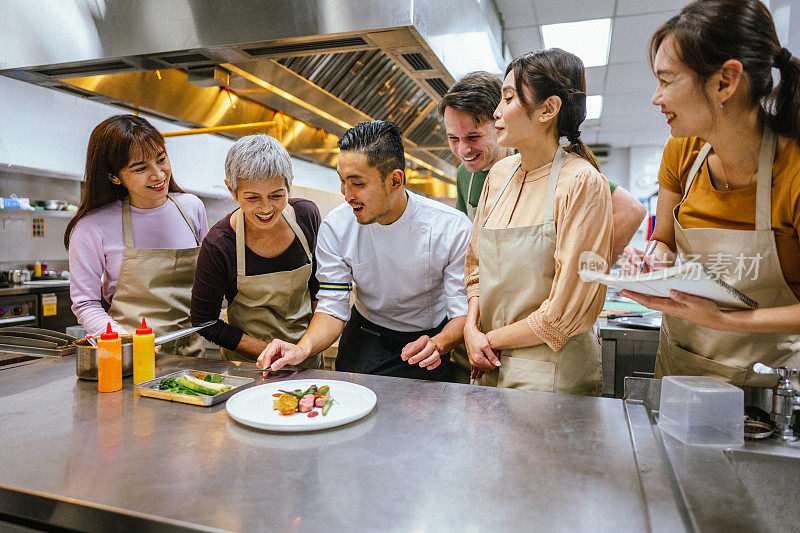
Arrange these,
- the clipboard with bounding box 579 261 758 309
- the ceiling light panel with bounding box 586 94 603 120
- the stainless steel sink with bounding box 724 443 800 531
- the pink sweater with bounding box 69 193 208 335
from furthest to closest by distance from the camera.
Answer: the ceiling light panel with bounding box 586 94 603 120
the pink sweater with bounding box 69 193 208 335
the stainless steel sink with bounding box 724 443 800 531
the clipboard with bounding box 579 261 758 309

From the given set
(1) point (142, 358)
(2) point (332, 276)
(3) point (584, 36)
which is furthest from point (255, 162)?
(3) point (584, 36)

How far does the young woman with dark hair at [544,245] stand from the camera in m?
1.25

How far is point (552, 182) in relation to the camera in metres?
1.34

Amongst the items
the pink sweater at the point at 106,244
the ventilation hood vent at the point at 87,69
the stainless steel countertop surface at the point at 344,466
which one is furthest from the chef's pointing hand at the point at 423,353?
the ventilation hood vent at the point at 87,69

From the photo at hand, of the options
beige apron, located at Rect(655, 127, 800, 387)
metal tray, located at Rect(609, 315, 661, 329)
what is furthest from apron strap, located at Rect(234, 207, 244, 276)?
metal tray, located at Rect(609, 315, 661, 329)

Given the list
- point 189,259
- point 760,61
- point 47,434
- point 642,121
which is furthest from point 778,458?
point 642,121

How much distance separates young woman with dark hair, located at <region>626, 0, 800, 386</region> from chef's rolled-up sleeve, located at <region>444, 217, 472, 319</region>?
2.12ft

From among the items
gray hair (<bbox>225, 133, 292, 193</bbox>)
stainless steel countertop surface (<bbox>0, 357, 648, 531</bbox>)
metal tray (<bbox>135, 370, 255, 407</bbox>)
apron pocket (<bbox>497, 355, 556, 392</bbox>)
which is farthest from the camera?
gray hair (<bbox>225, 133, 292, 193</bbox>)

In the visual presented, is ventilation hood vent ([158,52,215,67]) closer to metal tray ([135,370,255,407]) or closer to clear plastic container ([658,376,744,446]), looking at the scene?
metal tray ([135,370,255,407])

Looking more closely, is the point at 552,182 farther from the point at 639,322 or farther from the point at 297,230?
the point at 639,322

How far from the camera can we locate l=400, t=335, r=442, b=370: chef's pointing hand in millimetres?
1422

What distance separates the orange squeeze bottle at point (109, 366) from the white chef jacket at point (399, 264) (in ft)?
2.04

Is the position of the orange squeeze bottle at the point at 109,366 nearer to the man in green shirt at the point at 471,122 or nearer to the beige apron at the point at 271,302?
the beige apron at the point at 271,302

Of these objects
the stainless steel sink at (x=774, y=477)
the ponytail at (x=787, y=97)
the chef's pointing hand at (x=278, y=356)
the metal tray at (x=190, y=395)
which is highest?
the ponytail at (x=787, y=97)
